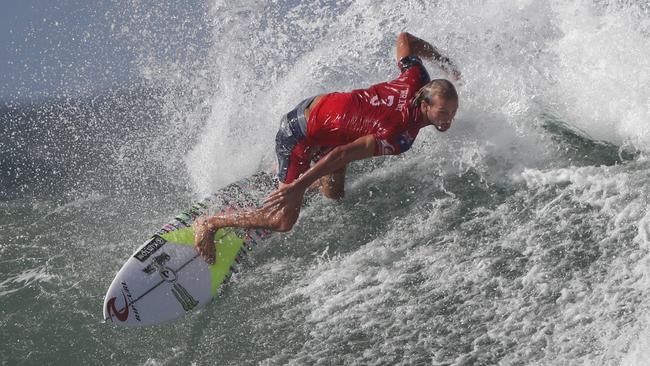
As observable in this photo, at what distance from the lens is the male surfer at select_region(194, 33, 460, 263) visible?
4.92 metres

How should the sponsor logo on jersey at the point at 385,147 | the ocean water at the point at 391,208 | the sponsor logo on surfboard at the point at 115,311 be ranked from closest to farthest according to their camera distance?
the ocean water at the point at 391,208 → the sponsor logo on jersey at the point at 385,147 → the sponsor logo on surfboard at the point at 115,311

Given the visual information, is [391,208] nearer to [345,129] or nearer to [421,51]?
[345,129]

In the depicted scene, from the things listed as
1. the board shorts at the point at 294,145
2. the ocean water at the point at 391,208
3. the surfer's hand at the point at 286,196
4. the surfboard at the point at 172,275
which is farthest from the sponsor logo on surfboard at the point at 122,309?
the board shorts at the point at 294,145

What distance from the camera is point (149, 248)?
5734mm

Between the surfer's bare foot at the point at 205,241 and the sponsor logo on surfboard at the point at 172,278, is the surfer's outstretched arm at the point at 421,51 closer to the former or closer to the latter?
the surfer's bare foot at the point at 205,241

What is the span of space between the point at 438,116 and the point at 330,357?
190 cm

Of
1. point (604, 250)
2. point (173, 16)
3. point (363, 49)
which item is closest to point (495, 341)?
point (604, 250)

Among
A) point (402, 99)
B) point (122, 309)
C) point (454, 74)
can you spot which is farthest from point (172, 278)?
point (454, 74)

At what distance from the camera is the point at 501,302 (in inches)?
167

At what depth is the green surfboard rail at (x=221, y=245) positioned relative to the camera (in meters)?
5.66

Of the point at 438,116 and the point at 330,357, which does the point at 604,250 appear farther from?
the point at 330,357

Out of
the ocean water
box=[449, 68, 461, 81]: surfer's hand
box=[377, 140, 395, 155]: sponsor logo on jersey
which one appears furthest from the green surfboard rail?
box=[449, 68, 461, 81]: surfer's hand

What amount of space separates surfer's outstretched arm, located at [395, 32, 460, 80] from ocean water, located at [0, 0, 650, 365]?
1.67 ft

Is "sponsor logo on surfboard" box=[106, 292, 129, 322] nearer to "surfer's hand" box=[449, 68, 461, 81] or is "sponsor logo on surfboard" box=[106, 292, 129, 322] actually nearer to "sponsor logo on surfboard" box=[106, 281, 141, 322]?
"sponsor logo on surfboard" box=[106, 281, 141, 322]
